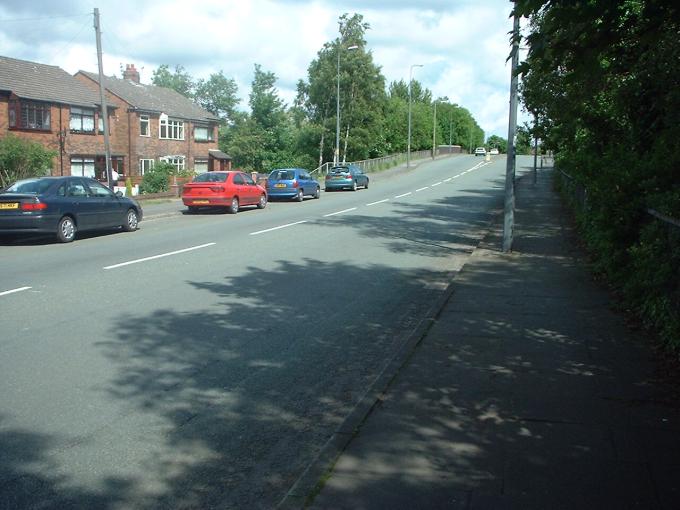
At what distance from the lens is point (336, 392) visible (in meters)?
5.55

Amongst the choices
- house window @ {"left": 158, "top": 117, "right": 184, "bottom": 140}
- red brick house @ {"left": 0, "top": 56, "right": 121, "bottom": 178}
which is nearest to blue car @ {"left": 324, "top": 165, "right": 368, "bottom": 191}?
red brick house @ {"left": 0, "top": 56, "right": 121, "bottom": 178}

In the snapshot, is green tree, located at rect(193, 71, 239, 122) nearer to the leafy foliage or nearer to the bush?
the bush

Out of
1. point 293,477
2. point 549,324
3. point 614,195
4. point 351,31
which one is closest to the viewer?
point 293,477

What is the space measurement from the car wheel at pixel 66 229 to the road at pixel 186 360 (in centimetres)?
76

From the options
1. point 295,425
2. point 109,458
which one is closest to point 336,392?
point 295,425

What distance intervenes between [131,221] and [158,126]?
37904 millimetres

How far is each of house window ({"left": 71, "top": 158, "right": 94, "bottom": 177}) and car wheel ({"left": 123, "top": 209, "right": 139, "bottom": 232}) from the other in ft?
92.5

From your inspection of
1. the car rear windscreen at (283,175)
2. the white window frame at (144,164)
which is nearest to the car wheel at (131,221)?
the car rear windscreen at (283,175)

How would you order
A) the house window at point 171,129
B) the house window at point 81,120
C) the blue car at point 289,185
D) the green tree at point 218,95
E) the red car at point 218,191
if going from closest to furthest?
1. the red car at point 218,191
2. the blue car at point 289,185
3. the house window at point 81,120
4. the house window at point 171,129
5. the green tree at point 218,95

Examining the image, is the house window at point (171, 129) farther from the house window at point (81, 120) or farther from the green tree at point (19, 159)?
the green tree at point (19, 159)

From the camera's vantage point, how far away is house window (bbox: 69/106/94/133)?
44.6 metres

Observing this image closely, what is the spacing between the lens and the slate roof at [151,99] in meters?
52.3

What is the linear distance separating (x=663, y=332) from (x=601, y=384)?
135cm

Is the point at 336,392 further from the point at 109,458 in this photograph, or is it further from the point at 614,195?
the point at 614,195
